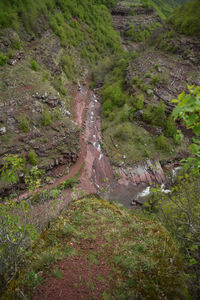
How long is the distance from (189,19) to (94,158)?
2627 centimetres

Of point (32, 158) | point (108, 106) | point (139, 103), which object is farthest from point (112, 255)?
Result: point (108, 106)

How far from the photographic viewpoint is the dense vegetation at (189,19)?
24.3 m

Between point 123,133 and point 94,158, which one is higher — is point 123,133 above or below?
above

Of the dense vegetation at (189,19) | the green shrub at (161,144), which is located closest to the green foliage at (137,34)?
the dense vegetation at (189,19)

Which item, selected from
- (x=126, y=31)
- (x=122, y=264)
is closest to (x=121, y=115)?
(x=122, y=264)

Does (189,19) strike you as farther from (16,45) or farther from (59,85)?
(16,45)

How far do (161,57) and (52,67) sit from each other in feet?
53.3

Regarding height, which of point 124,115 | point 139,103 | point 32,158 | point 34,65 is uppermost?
point 34,65

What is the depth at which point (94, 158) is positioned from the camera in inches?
681

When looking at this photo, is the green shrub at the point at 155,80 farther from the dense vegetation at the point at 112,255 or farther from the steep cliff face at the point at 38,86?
the dense vegetation at the point at 112,255

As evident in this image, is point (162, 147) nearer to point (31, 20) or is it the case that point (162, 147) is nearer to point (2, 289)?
point (2, 289)

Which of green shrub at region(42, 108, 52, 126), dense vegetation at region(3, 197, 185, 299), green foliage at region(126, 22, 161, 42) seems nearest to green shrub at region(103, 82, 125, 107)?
green shrub at region(42, 108, 52, 126)

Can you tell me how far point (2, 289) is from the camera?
2.74 metres

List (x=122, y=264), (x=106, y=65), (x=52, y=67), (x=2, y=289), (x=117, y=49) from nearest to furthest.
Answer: (x=2, y=289), (x=122, y=264), (x=52, y=67), (x=106, y=65), (x=117, y=49)
